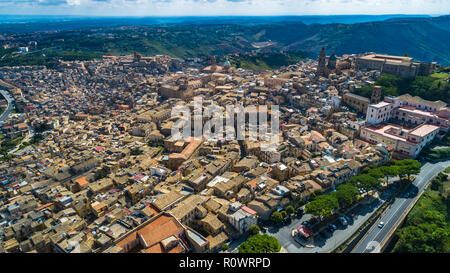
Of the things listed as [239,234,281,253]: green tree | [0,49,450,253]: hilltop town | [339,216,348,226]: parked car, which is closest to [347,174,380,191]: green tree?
[0,49,450,253]: hilltop town

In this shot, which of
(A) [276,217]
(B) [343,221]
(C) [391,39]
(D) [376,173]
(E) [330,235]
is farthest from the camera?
(C) [391,39]

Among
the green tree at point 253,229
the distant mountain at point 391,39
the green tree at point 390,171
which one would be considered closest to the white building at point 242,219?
the green tree at point 253,229

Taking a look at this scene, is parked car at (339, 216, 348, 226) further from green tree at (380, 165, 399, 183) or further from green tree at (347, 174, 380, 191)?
green tree at (380, 165, 399, 183)

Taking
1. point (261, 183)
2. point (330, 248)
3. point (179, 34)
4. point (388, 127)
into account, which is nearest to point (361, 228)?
point (330, 248)

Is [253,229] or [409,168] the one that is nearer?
[253,229]

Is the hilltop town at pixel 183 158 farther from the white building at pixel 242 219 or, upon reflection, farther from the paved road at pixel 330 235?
the paved road at pixel 330 235

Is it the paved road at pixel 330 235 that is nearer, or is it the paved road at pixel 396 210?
the paved road at pixel 330 235

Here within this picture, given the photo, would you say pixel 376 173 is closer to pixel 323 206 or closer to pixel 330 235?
pixel 323 206

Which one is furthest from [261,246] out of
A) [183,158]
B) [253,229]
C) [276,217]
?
[183,158]
